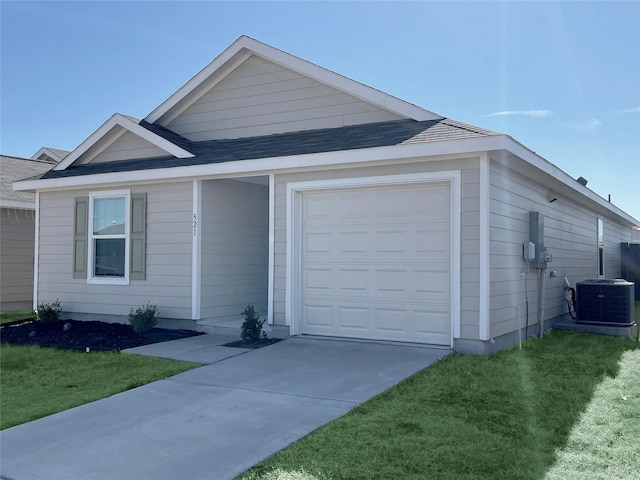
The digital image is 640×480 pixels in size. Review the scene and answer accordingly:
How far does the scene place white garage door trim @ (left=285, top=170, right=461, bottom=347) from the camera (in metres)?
7.77

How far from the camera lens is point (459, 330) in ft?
25.3

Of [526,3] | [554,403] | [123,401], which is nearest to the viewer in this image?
[554,403]

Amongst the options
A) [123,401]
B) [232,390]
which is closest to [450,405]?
[232,390]

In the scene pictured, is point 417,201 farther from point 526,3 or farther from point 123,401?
point 123,401

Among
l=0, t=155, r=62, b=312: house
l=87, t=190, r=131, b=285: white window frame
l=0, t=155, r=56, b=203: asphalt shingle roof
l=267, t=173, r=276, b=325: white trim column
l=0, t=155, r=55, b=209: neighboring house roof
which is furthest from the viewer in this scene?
l=0, t=155, r=56, b=203: asphalt shingle roof

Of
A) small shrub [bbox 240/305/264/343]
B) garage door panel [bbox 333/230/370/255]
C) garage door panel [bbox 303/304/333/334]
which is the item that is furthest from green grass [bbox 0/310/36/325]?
garage door panel [bbox 333/230/370/255]

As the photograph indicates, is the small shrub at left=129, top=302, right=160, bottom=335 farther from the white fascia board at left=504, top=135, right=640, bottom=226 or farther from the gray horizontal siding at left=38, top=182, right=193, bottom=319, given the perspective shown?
the white fascia board at left=504, top=135, right=640, bottom=226

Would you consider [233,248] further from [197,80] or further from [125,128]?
[197,80]

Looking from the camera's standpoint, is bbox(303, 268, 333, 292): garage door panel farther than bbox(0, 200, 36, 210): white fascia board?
No

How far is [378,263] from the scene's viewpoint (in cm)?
856

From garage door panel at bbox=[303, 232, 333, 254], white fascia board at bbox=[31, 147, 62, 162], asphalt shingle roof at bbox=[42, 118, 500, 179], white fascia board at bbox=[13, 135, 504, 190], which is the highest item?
white fascia board at bbox=[31, 147, 62, 162]

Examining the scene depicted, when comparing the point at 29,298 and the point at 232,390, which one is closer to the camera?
the point at 232,390

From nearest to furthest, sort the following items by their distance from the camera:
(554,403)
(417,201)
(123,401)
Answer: (554,403) < (123,401) < (417,201)

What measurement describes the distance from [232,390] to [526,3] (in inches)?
310
